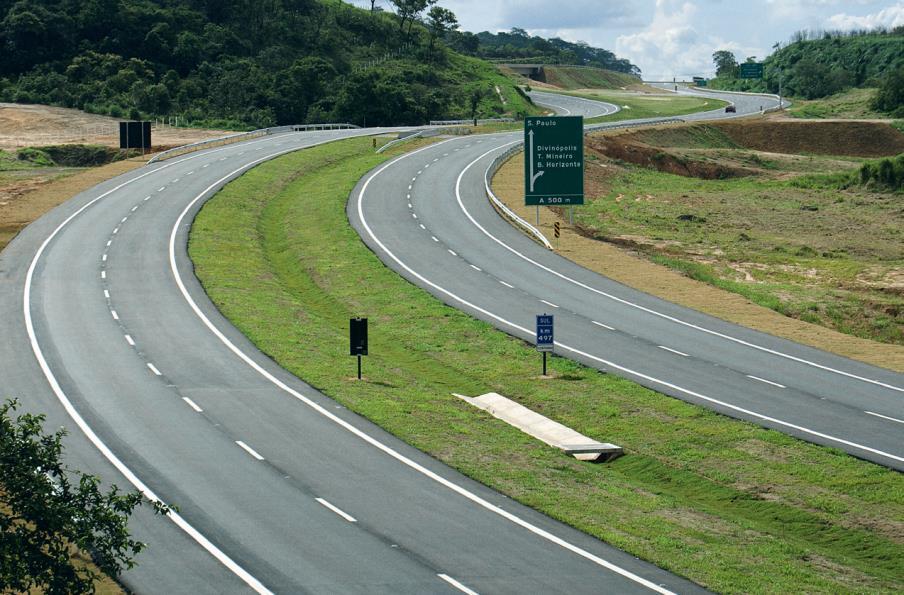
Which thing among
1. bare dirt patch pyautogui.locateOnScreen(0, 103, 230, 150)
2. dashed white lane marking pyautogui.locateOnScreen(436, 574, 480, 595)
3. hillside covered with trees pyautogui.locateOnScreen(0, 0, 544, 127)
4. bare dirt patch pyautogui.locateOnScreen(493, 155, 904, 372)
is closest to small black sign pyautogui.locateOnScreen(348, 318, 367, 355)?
dashed white lane marking pyautogui.locateOnScreen(436, 574, 480, 595)

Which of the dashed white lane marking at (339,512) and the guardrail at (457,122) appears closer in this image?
the dashed white lane marking at (339,512)

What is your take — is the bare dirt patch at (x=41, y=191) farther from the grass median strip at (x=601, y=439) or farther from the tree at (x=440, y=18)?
the tree at (x=440, y=18)

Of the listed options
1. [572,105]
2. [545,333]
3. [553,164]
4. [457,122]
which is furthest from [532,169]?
[572,105]

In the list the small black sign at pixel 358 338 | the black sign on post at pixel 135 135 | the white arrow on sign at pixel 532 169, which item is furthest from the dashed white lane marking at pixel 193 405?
the black sign on post at pixel 135 135

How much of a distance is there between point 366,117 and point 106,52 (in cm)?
3415

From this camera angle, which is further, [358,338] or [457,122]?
[457,122]

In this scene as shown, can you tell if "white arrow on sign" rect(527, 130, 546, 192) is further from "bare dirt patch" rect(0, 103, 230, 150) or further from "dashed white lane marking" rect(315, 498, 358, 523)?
"bare dirt patch" rect(0, 103, 230, 150)

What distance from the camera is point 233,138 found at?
10306cm

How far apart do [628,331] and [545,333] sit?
748cm

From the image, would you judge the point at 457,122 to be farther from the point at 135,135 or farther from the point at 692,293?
the point at 692,293

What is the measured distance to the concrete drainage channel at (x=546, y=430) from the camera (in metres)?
31.5

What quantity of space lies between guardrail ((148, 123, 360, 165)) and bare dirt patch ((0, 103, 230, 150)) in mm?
3443

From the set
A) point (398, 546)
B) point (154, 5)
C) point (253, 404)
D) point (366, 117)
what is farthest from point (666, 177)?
point (154, 5)

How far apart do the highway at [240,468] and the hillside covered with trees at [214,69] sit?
254ft
